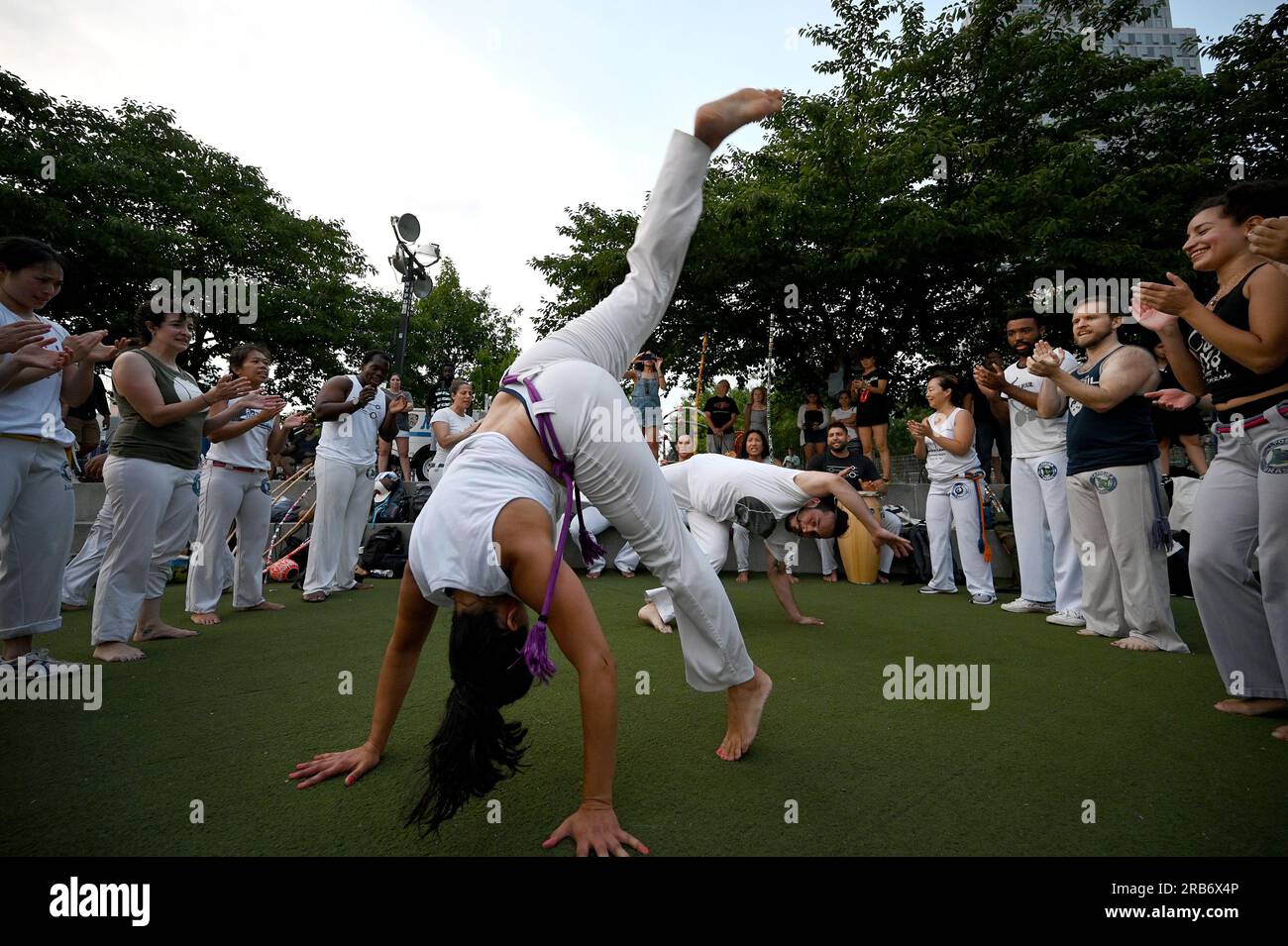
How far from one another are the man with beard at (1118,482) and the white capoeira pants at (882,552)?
9.33 ft

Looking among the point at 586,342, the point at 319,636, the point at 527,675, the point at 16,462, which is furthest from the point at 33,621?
the point at 586,342

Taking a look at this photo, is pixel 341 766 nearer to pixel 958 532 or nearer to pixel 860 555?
pixel 958 532

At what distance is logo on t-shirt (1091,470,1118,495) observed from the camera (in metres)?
4.04

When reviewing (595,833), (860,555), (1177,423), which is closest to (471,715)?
(595,833)

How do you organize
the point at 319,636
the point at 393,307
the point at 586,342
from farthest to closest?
the point at 393,307 → the point at 319,636 → the point at 586,342

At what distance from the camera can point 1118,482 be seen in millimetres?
4020

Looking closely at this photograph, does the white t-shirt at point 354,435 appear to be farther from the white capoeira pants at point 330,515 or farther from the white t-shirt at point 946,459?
the white t-shirt at point 946,459

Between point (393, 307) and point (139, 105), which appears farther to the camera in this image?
point (393, 307)

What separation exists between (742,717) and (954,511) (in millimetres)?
4507

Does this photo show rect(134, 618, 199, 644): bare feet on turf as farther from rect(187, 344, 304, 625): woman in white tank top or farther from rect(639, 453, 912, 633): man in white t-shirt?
rect(639, 453, 912, 633): man in white t-shirt

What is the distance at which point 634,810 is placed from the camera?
1947 millimetres

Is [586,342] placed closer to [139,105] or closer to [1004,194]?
[1004,194]

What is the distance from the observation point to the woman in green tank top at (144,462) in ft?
12.3

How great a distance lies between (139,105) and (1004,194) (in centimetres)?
2471
